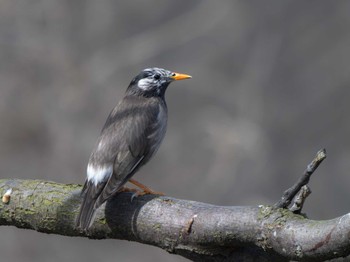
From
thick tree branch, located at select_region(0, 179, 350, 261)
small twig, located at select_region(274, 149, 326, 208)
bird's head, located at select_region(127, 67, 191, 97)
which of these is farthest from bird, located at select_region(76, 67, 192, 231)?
small twig, located at select_region(274, 149, 326, 208)

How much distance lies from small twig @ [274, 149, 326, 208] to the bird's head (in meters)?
3.12

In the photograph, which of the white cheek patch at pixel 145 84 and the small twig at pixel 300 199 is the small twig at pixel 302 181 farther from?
the white cheek patch at pixel 145 84

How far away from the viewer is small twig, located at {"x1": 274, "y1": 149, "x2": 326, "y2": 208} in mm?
4359

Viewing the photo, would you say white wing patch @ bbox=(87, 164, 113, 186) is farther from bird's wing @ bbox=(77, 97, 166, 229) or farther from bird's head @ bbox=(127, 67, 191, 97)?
bird's head @ bbox=(127, 67, 191, 97)

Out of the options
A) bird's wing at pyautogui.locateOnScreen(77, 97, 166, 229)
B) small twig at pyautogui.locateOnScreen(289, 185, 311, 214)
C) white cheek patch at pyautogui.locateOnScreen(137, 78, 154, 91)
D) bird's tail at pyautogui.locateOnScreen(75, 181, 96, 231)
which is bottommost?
bird's tail at pyautogui.locateOnScreen(75, 181, 96, 231)

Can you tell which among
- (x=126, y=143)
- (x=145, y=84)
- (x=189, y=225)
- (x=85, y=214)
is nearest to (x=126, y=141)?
(x=126, y=143)

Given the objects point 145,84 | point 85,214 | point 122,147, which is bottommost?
point 85,214

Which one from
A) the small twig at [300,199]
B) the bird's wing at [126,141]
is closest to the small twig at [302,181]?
the small twig at [300,199]

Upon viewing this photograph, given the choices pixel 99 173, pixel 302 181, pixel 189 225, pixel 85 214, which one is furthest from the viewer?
pixel 99 173

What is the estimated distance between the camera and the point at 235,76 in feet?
46.3

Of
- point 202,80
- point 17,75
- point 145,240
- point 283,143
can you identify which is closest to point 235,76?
point 202,80

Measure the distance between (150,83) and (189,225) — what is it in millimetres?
2818

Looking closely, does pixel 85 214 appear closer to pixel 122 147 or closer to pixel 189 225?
pixel 189 225

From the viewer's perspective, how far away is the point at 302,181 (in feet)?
14.5
